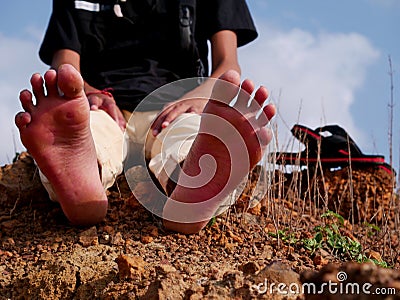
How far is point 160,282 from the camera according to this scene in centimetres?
110

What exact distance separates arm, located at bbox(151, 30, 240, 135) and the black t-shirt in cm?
5

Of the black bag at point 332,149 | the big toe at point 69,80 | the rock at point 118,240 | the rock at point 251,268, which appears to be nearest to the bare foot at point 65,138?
the big toe at point 69,80

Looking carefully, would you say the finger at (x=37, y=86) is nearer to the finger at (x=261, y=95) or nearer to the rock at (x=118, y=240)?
the rock at (x=118, y=240)

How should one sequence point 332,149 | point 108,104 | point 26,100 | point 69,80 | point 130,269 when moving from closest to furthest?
1. point 130,269
2. point 69,80
3. point 26,100
4. point 108,104
5. point 332,149

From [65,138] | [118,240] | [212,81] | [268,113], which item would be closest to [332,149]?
[212,81]

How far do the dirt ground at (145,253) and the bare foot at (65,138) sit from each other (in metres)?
0.14

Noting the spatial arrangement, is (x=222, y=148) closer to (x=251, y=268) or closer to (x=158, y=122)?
(x=251, y=268)

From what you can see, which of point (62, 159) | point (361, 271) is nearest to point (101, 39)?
point (62, 159)

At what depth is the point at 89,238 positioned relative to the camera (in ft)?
5.22

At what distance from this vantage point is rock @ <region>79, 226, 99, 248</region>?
1569 mm

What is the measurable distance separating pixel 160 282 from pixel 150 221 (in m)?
0.64

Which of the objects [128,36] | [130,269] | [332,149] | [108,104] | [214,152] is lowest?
[130,269]

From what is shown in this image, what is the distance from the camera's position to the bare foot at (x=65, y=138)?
4.74 feet

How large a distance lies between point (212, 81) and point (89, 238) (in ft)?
2.73
